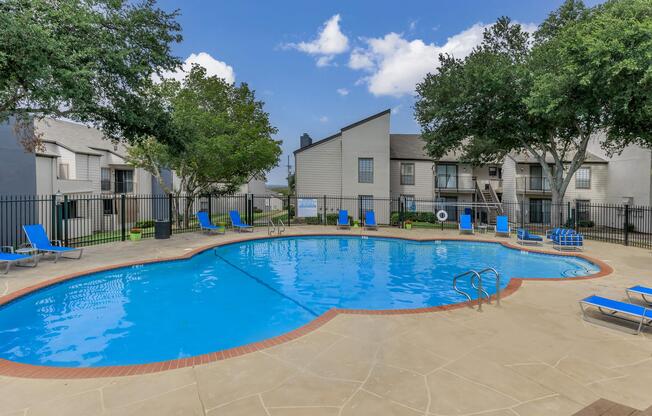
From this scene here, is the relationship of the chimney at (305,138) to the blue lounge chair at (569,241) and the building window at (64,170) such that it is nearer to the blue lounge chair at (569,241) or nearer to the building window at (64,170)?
the building window at (64,170)

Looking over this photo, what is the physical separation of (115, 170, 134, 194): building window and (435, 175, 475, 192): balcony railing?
85.4 feet

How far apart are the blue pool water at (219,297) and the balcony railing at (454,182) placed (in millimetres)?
14810

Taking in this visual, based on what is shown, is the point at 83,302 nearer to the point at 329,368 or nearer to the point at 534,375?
the point at 329,368

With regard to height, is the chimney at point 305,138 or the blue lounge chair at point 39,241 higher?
the chimney at point 305,138

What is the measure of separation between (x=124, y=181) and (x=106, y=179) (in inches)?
57.6

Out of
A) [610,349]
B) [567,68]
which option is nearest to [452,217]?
Answer: [567,68]

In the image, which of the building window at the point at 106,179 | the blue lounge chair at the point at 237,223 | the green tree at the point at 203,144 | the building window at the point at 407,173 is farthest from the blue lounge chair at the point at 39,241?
the building window at the point at 407,173

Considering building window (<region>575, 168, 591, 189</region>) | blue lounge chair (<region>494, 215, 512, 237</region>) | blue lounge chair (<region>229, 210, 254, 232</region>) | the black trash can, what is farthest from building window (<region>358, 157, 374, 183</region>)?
building window (<region>575, 168, 591, 189</region>)

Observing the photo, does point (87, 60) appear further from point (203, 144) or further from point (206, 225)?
point (206, 225)

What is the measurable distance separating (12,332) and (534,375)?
812 centimetres

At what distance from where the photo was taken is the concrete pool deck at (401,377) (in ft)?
10.8

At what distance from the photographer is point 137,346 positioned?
18.0 ft

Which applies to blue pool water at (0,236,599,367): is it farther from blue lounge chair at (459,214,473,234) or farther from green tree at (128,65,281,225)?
green tree at (128,65,281,225)

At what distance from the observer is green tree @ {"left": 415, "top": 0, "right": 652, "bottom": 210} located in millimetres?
12430
